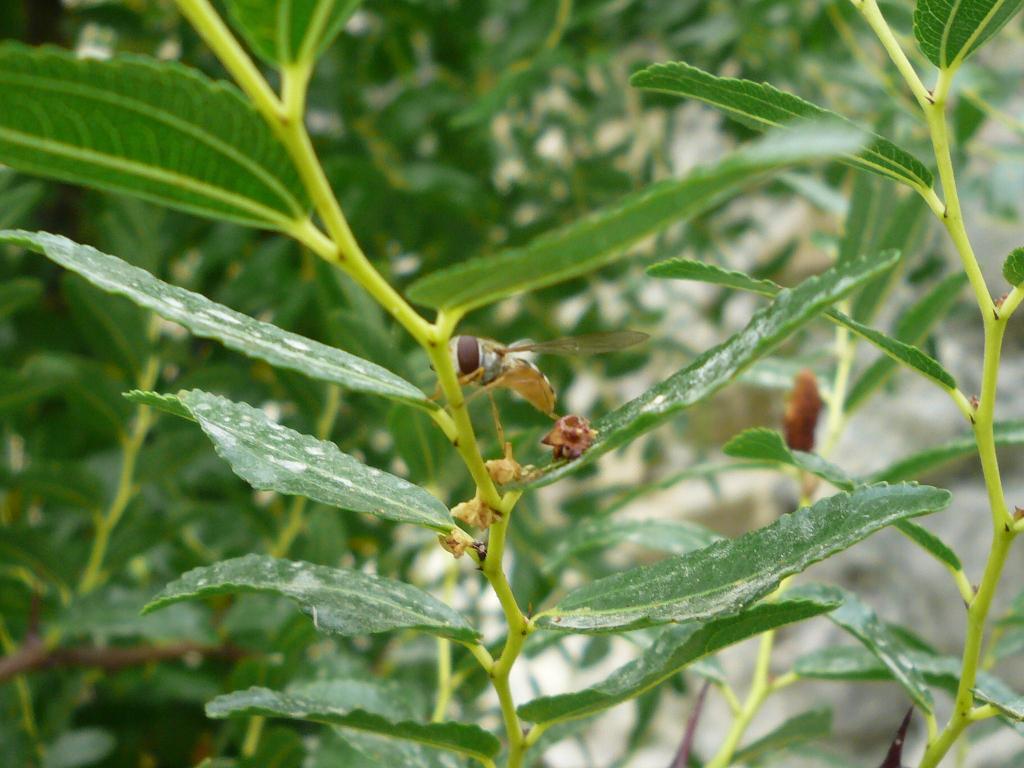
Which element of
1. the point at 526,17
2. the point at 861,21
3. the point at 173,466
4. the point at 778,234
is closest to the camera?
the point at 173,466

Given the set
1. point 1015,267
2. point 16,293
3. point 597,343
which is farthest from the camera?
point 16,293

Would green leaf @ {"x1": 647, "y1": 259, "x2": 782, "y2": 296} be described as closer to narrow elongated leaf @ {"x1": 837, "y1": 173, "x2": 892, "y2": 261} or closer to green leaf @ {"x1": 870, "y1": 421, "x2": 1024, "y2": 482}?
green leaf @ {"x1": 870, "y1": 421, "x2": 1024, "y2": 482}

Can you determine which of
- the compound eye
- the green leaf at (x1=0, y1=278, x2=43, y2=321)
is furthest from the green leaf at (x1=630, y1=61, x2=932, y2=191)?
the green leaf at (x1=0, y1=278, x2=43, y2=321)

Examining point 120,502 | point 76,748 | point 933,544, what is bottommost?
point 76,748

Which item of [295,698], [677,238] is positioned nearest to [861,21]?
[677,238]

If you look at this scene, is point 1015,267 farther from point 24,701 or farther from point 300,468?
point 24,701

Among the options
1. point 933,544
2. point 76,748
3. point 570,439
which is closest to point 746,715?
point 933,544

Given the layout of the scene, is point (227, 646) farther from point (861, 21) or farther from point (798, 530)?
point (861, 21)
